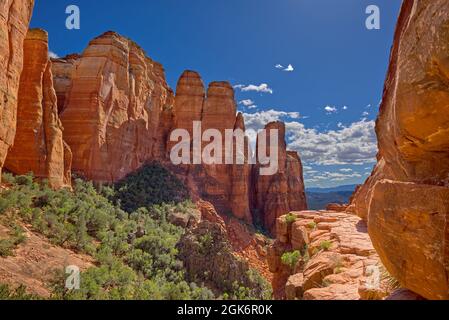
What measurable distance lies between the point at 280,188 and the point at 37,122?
3568 centimetres

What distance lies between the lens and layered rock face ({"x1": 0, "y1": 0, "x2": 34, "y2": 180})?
1220 cm

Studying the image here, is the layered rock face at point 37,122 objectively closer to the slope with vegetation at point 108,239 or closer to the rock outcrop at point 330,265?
the slope with vegetation at point 108,239

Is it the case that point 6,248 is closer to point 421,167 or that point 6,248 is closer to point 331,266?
point 331,266

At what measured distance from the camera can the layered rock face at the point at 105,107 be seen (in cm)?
2412

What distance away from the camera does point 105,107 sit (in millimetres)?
25562

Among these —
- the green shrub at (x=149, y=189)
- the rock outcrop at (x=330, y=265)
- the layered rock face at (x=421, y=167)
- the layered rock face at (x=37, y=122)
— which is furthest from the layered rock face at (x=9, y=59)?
the layered rock face at (x=421, y=167)

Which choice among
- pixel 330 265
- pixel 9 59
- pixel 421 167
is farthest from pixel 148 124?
pixel 421 167

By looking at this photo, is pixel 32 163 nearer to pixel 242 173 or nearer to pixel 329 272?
pixel 329 272

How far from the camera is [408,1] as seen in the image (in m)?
4.23

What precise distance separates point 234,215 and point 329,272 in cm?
3243

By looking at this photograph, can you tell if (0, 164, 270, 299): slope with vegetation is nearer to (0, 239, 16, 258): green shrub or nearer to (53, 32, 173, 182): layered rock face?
(0, 239, 16, 258): green shrub

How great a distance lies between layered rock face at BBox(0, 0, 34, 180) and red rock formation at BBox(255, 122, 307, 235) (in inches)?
1402

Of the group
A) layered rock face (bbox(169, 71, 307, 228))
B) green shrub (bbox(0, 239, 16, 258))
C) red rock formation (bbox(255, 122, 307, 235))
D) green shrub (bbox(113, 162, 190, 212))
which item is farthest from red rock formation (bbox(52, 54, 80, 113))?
red rock formation (bbox(255, 122, 307, 235))

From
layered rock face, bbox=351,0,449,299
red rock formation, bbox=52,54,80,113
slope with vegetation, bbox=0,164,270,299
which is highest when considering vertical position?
red rock formation, bbox=52,54,80,113
